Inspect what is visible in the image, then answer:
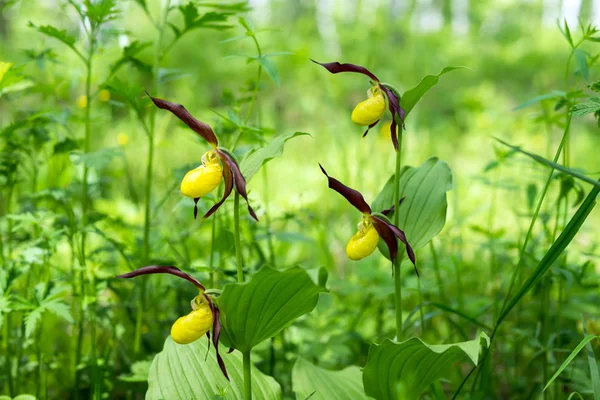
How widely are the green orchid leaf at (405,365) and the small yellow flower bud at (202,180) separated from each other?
1.28 ft

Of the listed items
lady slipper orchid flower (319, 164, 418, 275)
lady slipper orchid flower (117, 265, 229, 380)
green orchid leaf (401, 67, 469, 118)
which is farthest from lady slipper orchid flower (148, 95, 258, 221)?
green orchid leaf (401, 67, 469, 118)

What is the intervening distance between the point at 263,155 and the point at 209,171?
3.6 inches

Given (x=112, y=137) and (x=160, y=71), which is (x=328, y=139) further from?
(x=160, y=71)

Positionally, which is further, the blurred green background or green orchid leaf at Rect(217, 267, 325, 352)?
the blurred green background

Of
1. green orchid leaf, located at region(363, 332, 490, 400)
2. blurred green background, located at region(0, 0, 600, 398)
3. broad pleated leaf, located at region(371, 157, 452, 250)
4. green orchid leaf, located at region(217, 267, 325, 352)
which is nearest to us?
green orchid leaf, located at region(217, 267, 325, 352)

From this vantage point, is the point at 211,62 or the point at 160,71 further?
the point at 211,62

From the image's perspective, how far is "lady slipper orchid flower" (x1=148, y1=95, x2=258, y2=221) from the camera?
819 millimetres

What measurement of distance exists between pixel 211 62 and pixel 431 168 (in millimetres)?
3843

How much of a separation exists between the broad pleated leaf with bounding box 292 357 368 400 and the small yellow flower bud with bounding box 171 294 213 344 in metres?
0.32

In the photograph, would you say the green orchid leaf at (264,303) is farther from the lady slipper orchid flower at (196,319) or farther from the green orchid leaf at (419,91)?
the green orchid leaf at (419,91)

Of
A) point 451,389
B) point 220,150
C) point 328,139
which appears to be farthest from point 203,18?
point 328,139

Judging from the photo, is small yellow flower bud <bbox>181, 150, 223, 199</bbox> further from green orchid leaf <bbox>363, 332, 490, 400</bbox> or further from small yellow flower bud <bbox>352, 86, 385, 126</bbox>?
green orchid leaf <bbox>363, 332, 490, 400</bbox>

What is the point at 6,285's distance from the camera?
43.1 inches

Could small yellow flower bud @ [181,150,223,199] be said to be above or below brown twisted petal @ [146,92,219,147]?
below
